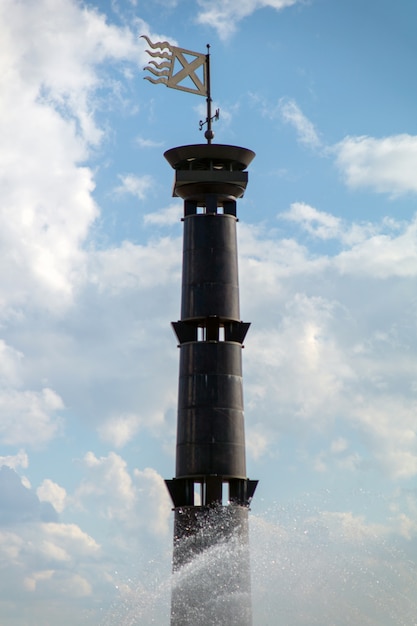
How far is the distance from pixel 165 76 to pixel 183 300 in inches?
561

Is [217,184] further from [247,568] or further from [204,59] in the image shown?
[247,568]

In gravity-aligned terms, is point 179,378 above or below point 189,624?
above

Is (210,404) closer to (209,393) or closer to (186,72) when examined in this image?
(209,393)

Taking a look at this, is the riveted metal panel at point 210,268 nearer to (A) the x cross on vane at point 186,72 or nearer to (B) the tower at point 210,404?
(B) the tower at point 210,404

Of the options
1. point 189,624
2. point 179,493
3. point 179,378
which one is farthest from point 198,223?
point 189,624

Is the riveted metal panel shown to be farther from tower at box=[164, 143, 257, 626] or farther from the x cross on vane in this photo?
the x cross on vane

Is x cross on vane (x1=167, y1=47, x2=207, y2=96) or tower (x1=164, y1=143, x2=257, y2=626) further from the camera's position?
x cross on vane (x1=167, y1=47, x2=207, y2=96)

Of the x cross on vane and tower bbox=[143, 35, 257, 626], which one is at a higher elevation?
the x cross on vane

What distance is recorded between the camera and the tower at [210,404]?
85000 millimetres

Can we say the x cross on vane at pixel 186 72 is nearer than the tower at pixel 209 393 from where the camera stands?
No

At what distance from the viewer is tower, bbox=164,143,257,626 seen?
85.0 metres

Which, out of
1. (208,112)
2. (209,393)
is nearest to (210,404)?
(209,393)

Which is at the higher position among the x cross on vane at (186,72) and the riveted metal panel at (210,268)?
the x cross on vane at (186,72)

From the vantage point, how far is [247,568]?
3376 inches
